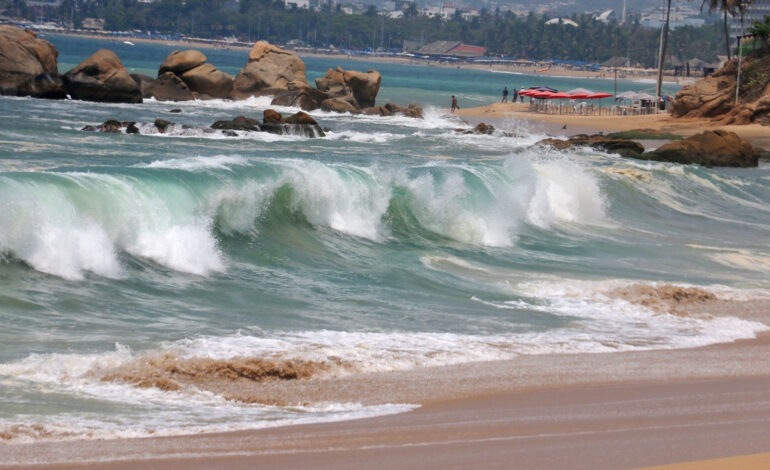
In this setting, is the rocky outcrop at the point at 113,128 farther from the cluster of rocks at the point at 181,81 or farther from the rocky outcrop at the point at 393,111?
the rocky outcrop at the point at 393,111

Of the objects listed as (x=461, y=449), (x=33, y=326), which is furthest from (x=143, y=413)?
(x=33, y=326)

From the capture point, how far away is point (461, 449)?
268 inches

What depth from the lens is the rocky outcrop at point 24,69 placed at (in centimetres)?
4788

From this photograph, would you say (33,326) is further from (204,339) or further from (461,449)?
(461,449)

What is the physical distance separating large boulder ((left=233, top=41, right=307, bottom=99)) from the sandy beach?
52.2 metres

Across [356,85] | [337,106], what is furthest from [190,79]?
[356,85]

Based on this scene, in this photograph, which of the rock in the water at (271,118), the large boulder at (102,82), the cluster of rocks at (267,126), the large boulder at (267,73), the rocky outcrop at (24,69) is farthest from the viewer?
the large boulder at (267,73)

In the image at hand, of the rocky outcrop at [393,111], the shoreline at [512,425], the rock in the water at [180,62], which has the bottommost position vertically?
the rocky outcrop at [393,111]

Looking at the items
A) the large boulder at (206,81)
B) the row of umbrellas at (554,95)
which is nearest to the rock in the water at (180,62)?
the large boulder at (206,81)

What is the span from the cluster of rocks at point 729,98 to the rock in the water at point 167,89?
27.0 m

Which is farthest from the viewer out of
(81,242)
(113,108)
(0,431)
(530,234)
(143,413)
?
(113,108)

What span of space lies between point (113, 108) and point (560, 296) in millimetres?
37577

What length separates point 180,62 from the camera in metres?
58.6

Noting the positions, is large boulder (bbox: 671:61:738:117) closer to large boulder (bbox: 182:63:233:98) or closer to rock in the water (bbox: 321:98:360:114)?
rock in the water (bbox: 321:98:360:114)
